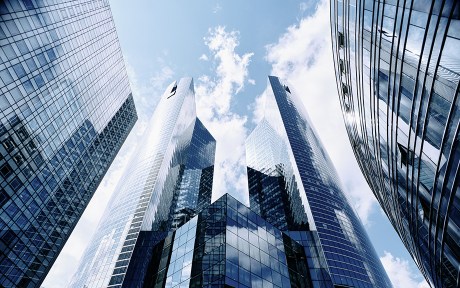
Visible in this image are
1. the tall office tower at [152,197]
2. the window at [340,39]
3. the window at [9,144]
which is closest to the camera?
the window at [340,39]

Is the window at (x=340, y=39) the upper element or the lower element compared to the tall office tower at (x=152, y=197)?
lower

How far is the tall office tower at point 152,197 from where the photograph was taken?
8115 cm

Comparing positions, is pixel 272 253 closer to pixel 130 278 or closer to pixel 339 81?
pixel 339 81

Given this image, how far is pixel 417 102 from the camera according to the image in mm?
17188

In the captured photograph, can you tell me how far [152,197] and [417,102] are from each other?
94.2m

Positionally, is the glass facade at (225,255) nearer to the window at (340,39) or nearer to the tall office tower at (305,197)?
the window at (340,39)

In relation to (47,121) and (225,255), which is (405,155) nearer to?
(225,255)

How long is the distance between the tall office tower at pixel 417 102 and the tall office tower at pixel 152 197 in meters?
57.4

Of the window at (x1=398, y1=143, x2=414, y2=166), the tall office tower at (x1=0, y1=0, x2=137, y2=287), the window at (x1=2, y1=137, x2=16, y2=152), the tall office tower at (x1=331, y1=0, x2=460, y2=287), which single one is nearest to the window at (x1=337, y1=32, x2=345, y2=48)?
the tall office tower at (x1=331, y1=0, x2=460, y2=287)

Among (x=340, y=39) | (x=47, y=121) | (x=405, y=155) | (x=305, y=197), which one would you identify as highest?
(x=305, y=197)

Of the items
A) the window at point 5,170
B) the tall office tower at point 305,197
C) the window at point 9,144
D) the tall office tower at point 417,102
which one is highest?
the tall office tower at point 305,197

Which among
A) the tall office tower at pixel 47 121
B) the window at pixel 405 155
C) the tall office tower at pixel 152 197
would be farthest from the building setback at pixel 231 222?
the tall office tower at pixel 47 121

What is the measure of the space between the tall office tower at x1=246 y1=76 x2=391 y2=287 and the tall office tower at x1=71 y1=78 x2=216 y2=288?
35.3 meters

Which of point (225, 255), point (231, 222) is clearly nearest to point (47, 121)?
point (231, 222)
